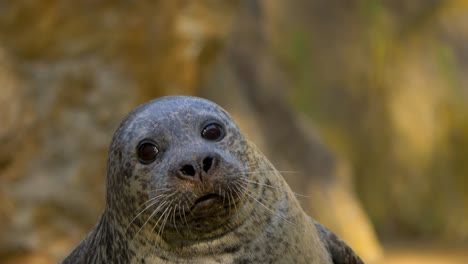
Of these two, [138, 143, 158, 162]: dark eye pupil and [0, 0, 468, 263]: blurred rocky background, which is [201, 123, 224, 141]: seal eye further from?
[0, 0, 468, 263]: blurred rocky background

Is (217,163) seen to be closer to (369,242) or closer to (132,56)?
(132,56)

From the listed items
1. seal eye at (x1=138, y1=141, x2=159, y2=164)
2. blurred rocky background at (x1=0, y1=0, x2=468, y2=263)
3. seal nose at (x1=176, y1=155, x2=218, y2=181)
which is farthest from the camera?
blurred rocky background at (x1=0, y1=0, x2=468, y2=263)

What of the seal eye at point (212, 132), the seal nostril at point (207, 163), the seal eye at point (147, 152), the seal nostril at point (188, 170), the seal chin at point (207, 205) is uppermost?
the seal eye at point (212, 132)

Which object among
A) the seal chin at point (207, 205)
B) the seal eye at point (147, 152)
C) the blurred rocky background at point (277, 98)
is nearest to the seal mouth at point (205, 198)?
the seal chin at point (207, 205)

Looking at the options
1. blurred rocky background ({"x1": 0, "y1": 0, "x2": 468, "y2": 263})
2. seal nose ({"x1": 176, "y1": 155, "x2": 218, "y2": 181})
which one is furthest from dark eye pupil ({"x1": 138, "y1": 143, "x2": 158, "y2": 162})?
blurred rocky background ({"x1": 0, "y1": 0, "x2": 468, "y2": 263})

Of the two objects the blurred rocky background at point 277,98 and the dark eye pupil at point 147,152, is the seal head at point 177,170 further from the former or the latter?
the blurred rocky background at point 277,98

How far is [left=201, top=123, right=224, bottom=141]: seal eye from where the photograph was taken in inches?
126

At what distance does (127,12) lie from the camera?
716 centimetres

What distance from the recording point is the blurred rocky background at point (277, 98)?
697 cm

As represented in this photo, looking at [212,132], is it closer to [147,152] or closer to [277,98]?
[147,152]

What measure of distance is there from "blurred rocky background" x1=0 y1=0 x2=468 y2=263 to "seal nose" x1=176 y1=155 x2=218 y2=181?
3.95m

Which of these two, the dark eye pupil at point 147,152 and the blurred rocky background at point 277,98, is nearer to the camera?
the dark eye pupil at point 147,152

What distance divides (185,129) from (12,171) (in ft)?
13.3

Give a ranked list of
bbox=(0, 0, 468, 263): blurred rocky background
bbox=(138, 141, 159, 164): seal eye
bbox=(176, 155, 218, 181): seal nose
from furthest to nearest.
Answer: bbox=(0, 0, 468, 263): blurred rocky background → bbox=(138, 141, 159, 164): seal eye → bbox=(176, 155, 218, 181): seal nose
